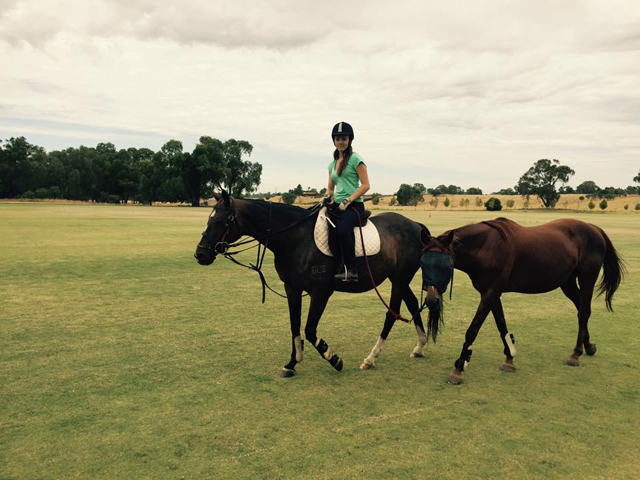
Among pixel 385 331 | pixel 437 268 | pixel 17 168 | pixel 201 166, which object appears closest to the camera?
pixel 437 268

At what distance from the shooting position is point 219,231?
6.11m

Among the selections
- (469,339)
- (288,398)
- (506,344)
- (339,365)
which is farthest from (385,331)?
(288,398)

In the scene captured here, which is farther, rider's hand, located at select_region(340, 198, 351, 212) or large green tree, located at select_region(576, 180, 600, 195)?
large green tree, located at select_region(576, 180, 600, 195)

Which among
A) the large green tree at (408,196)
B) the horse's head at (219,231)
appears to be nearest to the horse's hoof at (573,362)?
the horse's head at (219,231)

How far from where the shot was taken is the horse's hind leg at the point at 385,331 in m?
6.53

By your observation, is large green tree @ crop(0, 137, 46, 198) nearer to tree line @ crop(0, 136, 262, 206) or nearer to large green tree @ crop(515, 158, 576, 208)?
tree line @ crop(0, 136, 262, 206)

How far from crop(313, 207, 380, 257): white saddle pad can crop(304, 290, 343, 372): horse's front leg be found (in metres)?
0.62

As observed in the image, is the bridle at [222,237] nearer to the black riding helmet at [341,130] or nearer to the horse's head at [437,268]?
the black riding helmet at [341,130]

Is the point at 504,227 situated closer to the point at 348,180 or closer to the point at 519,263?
the point at 519,263

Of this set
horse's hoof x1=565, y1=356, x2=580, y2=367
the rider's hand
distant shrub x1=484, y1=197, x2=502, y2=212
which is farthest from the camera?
distant shrub x1=484, y1=197, x2=502, y2=212

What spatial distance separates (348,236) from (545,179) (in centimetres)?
13003

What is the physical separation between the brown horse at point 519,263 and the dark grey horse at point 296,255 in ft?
3.43

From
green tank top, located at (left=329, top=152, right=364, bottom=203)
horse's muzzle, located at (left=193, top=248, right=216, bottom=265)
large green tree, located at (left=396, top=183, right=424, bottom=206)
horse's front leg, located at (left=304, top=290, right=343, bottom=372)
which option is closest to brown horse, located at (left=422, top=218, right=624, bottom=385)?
green tank top, located at (left=329, top=152, right=364, bottom=203)

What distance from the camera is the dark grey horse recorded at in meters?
6.14
